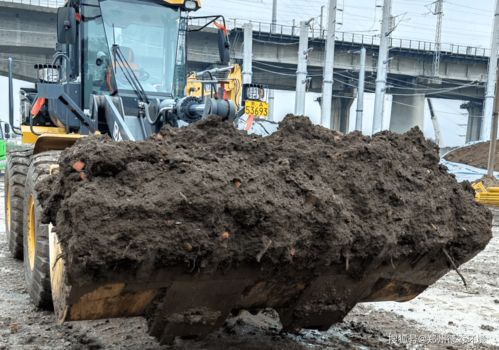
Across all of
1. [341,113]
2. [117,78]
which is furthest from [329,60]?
[341,113]

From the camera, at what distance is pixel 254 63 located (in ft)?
119

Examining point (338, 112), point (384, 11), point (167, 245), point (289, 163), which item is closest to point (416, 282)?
point (289, 163)

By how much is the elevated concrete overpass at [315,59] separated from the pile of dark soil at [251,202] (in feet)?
82.8

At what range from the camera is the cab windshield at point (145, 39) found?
5652 millimetres

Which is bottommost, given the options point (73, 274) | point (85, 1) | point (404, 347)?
point (404, 347)

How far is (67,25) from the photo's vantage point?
560 cm

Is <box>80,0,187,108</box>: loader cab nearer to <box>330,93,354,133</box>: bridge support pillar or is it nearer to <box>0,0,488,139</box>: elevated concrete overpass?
<box>0,0,488,139</box>: elevated concrete overpass

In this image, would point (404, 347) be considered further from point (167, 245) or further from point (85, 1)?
point (85, 1)

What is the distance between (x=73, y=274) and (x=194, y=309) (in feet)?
2.35

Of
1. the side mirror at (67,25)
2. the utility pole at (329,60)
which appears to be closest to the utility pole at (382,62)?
the utility pole at (329,60)

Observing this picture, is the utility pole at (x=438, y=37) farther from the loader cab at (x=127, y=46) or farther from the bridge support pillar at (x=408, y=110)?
the loader cab at (x=127, y=46)

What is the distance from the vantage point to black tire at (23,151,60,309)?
3.73 meters

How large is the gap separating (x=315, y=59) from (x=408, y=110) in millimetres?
8309

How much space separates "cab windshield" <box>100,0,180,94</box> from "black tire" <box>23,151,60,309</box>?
1600 millimetres
